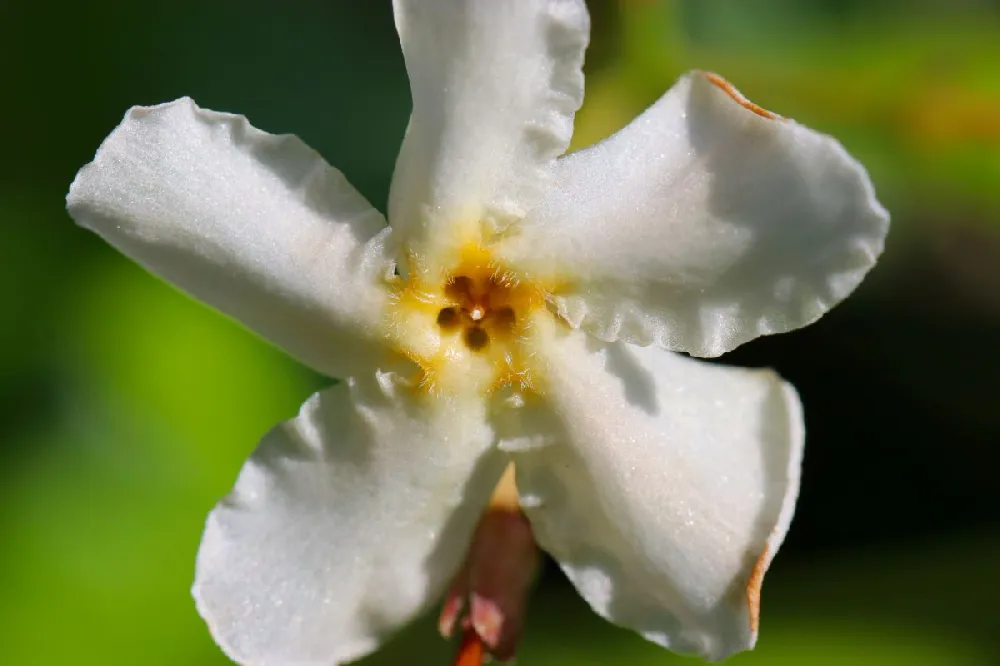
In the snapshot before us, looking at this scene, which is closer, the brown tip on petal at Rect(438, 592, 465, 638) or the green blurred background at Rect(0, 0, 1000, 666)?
the brown tip on petal at Rect(438, 592, 465, 638)

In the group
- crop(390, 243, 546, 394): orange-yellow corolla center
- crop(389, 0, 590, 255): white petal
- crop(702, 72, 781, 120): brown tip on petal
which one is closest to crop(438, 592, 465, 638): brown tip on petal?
crop(390, 243, 546, 394): orange-yellow corolla center

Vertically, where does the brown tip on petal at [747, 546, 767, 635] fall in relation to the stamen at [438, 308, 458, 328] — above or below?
below

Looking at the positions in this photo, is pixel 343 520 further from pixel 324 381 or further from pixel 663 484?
pixel 324 381

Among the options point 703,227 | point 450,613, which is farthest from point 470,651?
point 703,227

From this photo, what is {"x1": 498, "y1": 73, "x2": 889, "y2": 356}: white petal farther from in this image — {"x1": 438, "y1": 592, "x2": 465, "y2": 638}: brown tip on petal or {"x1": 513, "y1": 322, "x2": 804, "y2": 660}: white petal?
{"x1": 438, "y1": 592, "x2": 465, "y2": 638}: brown tip on petal

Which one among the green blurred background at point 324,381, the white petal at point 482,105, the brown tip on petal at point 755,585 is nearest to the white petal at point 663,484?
the brown tip on petal at point 755,585

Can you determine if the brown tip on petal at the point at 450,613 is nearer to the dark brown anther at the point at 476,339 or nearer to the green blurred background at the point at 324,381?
the dark brown anther at the point at 476,339
